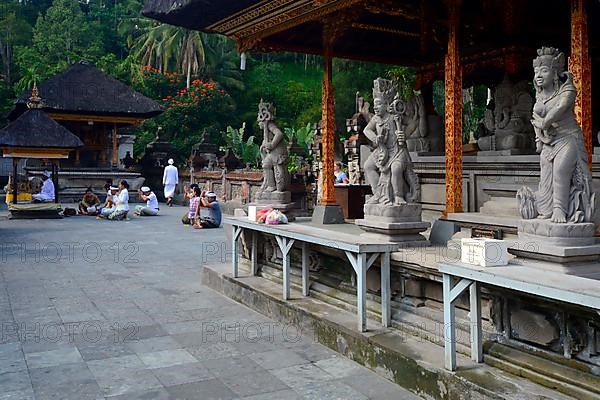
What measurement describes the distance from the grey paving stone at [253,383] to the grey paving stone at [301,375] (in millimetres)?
68

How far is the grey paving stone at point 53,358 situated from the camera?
206 inches

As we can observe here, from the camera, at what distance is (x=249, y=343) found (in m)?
5.90

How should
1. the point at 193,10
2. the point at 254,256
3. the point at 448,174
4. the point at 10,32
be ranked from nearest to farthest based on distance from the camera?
the point at 448,174 → the point at 193,10 → the point at 254,256 → the point at 10,32

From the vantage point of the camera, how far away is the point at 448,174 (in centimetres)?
685

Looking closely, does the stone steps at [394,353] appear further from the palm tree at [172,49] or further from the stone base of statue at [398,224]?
the palm tree at [172,49]

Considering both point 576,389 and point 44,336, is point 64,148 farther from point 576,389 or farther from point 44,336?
point 576,389

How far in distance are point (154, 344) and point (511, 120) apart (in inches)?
230

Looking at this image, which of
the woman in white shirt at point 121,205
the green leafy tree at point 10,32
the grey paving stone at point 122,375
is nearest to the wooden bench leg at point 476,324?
the grey paving stone at point 122,375

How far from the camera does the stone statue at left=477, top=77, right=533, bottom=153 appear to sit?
27.2 feet

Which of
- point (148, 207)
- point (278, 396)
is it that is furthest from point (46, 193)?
point (278, 396)

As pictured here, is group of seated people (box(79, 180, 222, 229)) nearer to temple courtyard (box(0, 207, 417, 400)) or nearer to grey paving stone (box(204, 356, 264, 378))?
A: temple courtyard (box(0, 207, 417, 400))

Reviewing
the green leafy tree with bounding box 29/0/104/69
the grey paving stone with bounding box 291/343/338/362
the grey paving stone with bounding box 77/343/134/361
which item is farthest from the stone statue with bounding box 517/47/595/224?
the green leafy tree with bounding box 29/0/104/69

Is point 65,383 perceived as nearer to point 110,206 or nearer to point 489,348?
point 489,348

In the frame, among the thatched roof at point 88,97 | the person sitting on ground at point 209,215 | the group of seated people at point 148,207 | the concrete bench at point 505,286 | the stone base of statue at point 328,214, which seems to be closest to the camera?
the concrete bench at point 505,286
